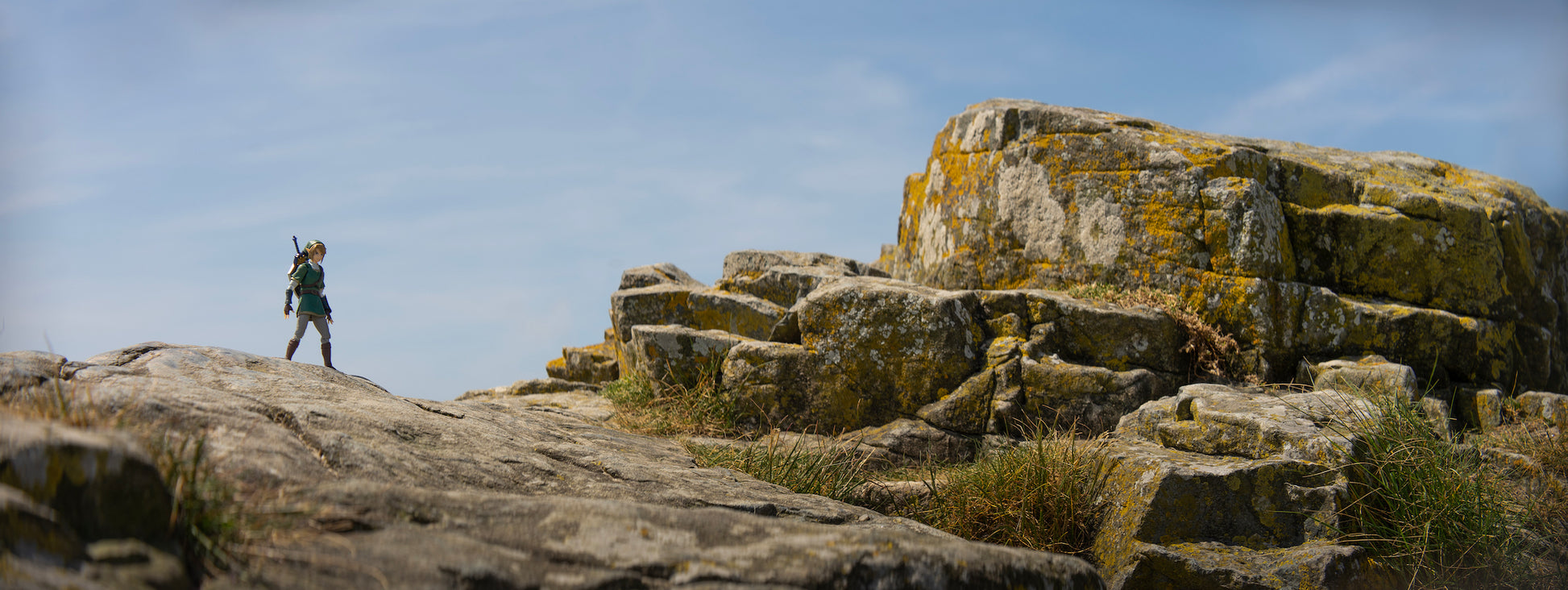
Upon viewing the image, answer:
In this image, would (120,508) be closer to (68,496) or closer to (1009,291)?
(68,496)

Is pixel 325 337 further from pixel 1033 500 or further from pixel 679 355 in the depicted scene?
pixel 1033 500

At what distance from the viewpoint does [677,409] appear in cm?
968

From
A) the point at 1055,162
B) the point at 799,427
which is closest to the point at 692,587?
the point at 799,427

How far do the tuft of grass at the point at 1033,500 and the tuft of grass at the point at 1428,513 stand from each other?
5.22ft

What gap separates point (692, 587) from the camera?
2.94 meters

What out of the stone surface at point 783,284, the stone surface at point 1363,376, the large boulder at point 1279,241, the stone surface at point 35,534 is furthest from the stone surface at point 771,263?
the stone surface at point 35,534

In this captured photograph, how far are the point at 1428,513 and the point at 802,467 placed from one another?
4419 millimetres

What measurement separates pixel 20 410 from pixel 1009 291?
860 cm

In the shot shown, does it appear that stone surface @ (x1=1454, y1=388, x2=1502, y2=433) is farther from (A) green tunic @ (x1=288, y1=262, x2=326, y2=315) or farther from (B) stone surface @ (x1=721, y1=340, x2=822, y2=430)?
(A) green tunic @ (x1=288, y1=262, x2=326, y2=315)

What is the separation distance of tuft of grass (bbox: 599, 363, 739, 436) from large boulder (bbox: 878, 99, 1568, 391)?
4.23 meters

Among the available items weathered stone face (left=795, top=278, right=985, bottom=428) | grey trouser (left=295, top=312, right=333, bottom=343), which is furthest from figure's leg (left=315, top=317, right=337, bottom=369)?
weathered stone face (left=795, top=278, right=985, bottom=428)

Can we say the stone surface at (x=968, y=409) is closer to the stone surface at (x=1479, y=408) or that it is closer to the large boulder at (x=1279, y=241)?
the large boulder at (x=1279, y=241)

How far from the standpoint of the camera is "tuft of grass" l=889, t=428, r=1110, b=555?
5.97 meters

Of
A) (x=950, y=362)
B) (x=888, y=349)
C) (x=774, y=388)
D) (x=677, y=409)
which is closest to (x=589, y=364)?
(x=677, y=409)
